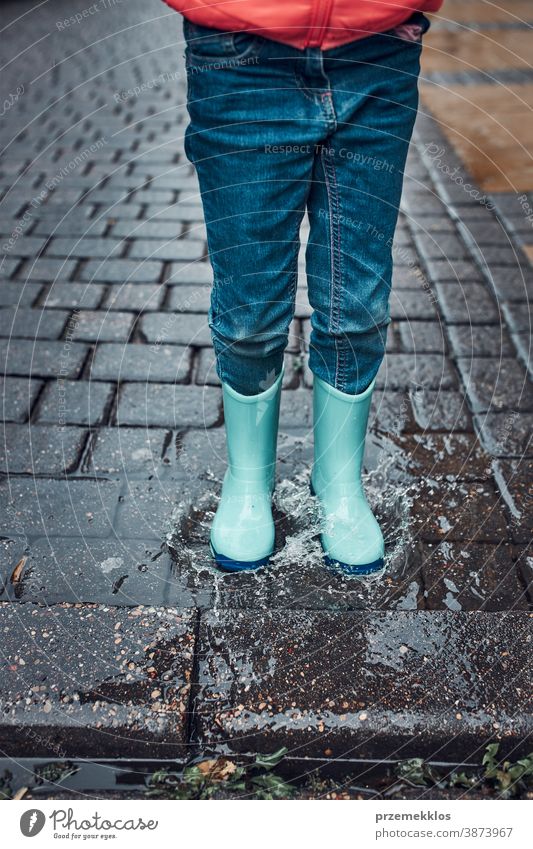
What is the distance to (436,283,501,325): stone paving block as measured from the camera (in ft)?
9.51

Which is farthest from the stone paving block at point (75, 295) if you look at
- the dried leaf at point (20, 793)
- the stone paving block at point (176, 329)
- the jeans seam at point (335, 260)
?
the dried leaf at point (20, 793)

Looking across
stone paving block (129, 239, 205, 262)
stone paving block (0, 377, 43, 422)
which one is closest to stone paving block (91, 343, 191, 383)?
stone paving block (0, 377, 43, 422)

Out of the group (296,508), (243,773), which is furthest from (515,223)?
(243,773)

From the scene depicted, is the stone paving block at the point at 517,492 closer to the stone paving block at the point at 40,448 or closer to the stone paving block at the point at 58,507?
the stone paving block at the point at 58,507

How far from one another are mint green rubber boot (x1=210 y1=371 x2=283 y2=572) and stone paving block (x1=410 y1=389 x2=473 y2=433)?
674 millimetres

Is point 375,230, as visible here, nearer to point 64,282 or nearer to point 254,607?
point 254,607

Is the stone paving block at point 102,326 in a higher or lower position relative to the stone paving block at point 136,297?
lower

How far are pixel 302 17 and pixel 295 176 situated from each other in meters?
0.28

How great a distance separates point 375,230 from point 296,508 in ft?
2.64

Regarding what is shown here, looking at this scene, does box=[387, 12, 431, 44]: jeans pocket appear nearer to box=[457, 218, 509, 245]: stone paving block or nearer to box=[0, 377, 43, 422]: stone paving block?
box=[0, 377, 43, 422]: stone paving block

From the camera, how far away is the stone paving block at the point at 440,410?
239cm

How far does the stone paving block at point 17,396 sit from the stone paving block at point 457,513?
1248mm

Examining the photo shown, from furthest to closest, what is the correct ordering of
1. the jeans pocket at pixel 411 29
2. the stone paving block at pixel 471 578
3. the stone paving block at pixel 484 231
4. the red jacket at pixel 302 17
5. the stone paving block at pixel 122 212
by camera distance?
the stone paving block at pixel 122 212 < the stone paving block at pixel 484 231 < the stone paving block at pixel 471 578 < the jeans pocket at pixel 411 29 < the red jacket at pixel 302 17
